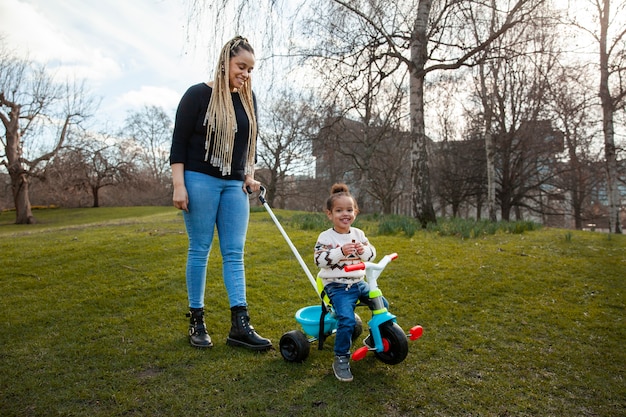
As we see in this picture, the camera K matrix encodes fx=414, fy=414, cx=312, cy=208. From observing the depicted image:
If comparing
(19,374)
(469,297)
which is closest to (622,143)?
(469,297)

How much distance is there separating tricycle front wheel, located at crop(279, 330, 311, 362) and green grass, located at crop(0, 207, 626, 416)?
7 centimetres

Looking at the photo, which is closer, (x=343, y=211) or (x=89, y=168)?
(x=343, y=211)

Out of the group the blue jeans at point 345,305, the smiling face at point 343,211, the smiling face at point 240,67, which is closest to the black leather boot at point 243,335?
the blue jeans at point 345,305

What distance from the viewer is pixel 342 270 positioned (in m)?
2.68

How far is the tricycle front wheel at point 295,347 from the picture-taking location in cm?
268

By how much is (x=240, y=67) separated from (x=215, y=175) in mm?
785

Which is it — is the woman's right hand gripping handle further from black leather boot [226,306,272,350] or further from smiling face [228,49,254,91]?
black leather boot [226,306,272,350]

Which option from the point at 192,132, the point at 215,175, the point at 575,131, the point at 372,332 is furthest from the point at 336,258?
the point at 575,131

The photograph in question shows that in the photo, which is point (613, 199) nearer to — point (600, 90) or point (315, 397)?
point (600, 90)

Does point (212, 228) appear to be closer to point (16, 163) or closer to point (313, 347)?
point (313, 347)

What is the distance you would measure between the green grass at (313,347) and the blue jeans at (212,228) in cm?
44

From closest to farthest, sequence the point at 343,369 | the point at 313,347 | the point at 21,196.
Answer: the point at 343,369 → the point at 313,347 → the point at 21,196

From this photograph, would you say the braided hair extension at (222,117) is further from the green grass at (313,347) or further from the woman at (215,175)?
the green grass at (313,347)

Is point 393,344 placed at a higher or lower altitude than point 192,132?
lower
